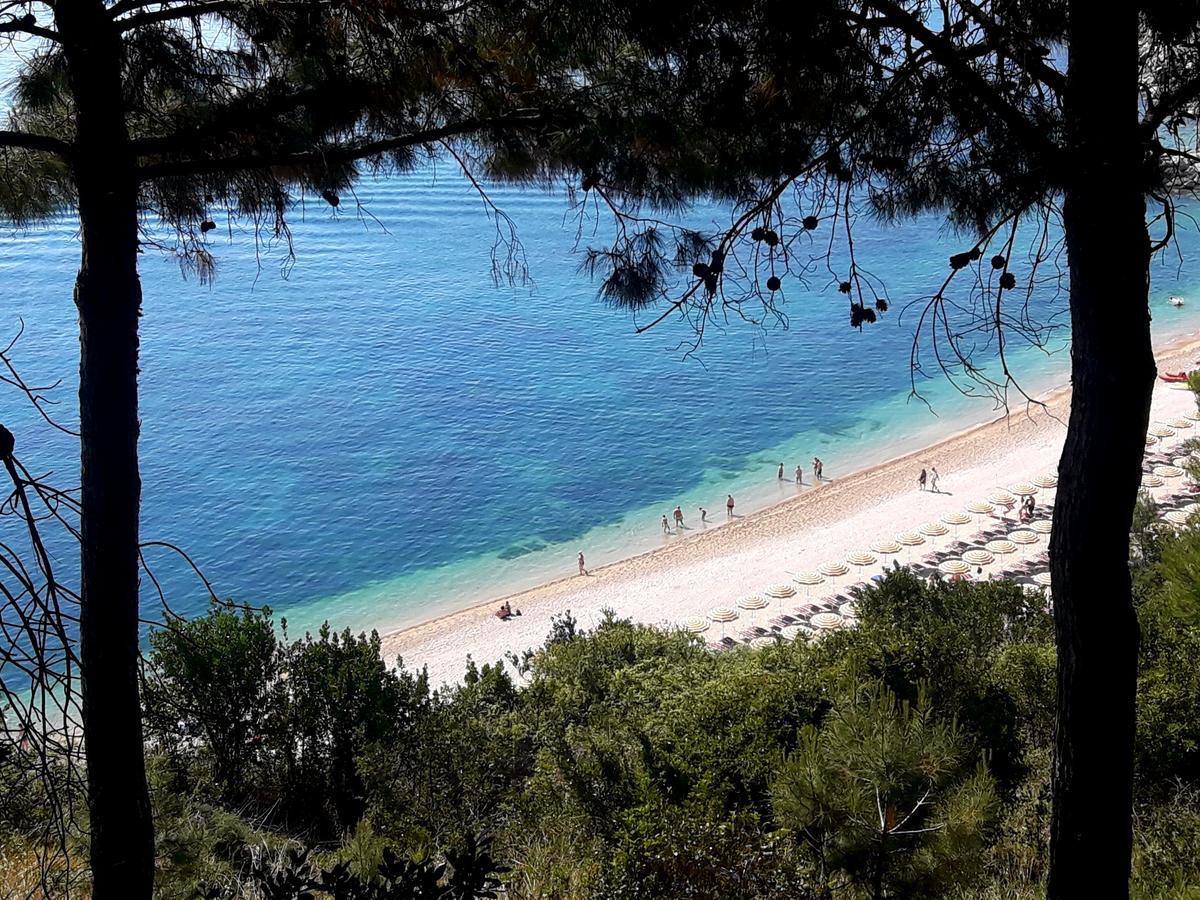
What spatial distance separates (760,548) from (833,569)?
3.00 meters

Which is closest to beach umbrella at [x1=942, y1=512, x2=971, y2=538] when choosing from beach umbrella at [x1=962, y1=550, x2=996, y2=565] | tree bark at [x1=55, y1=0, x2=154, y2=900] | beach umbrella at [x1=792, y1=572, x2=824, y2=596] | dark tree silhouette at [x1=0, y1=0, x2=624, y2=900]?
beach umbrella at [x1=962, y1=550, x2=996, y2=565]

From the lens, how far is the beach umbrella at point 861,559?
23.7m

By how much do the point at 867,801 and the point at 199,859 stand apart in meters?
4.45

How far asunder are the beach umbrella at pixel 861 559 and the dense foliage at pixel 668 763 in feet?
24.4

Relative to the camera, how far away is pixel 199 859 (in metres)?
6.71

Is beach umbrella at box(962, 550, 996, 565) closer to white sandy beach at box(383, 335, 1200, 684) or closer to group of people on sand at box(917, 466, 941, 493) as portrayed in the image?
white sandy beach at box(383, 335, 1200, 684)

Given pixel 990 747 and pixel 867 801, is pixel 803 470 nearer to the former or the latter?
pixel 990 747

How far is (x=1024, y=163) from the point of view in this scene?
4.20 m

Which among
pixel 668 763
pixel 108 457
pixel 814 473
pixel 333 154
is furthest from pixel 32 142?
pixel 814 473

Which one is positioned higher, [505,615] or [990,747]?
[990,747]

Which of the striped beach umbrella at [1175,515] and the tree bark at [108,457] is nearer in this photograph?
the tree bark at [108,457]

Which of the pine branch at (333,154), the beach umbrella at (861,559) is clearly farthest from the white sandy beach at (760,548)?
the pine branch at (333,154)

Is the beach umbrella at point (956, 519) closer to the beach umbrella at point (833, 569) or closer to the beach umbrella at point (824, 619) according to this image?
the beach umbrella at point (833, 569)

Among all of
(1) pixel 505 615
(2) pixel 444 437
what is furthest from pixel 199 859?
(2) pixel 444 437
